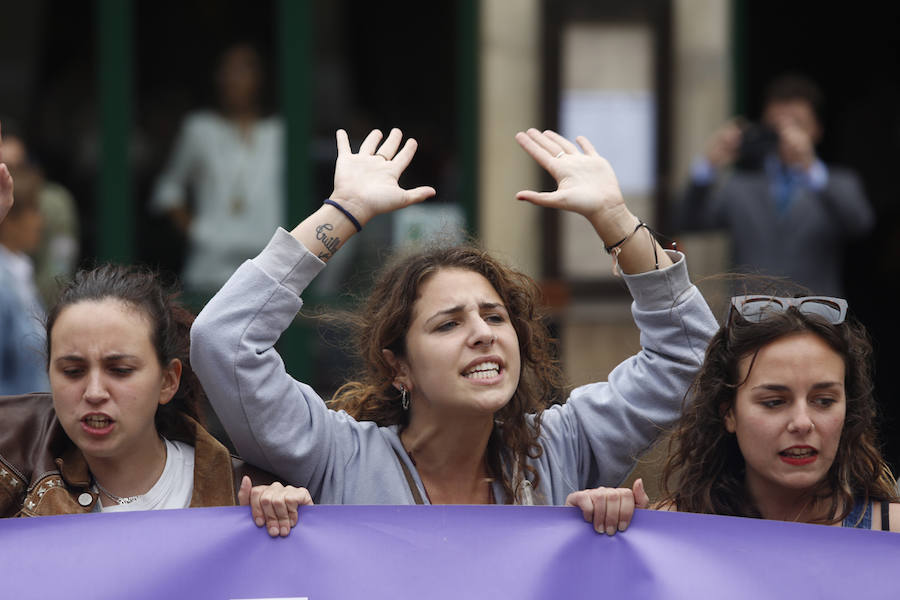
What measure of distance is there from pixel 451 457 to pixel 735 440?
2.12 ft

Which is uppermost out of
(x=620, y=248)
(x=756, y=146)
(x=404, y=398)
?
(x=756, y=146)

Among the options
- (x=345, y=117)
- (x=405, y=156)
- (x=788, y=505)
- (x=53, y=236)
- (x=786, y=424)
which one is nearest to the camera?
(x=786, y=424)

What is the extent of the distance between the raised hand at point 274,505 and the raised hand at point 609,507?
573 millimetres

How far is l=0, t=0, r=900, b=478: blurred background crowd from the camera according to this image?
273 inches

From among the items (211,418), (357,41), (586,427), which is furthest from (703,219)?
(586,427)

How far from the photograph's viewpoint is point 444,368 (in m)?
3.05

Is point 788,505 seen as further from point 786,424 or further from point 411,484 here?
point 411,484

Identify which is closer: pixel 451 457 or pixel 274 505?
pixel 274 505

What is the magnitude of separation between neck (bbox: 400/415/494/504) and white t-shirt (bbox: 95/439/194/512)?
0.50 m

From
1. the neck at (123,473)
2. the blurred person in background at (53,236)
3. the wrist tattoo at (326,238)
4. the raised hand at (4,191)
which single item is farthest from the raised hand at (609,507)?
the blurred person in background at (53,236)

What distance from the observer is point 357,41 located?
720 centimetres

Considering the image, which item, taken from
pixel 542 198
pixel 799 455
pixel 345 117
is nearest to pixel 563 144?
pixel 542 198

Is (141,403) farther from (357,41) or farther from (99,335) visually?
(357,41)

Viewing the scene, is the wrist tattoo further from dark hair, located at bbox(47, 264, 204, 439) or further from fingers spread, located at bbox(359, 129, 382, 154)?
dark hair, located at bbox(47, 264, 204, 439)
